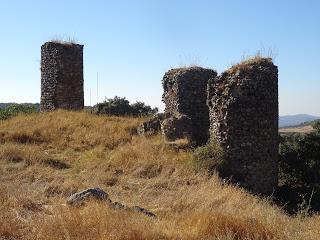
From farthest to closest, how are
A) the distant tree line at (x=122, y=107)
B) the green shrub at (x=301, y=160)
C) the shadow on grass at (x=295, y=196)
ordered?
the distant tree line at (x=122, y=107)
the green shrub at (x=301, y=160)
the shadow on grass at (x=295, y=196)

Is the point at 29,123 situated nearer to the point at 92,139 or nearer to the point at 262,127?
the point at 92,139

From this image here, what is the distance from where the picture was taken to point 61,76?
21.8 m

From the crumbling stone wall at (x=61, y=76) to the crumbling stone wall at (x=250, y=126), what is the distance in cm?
1082

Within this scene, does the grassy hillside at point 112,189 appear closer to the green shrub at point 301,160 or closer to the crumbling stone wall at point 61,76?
the crumbling stone wall at point 61,76

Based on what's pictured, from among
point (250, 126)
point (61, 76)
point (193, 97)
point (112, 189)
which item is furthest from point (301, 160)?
point (61, 76)

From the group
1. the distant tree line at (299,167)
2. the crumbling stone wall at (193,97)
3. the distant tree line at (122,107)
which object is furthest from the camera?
the distant tree line at (122,107)

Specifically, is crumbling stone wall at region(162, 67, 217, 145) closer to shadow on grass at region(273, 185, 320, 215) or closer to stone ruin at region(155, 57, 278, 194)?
stone ruin at region(155, 57, 278, 194)

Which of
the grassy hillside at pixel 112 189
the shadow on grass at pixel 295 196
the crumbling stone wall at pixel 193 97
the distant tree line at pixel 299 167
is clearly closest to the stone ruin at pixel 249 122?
the shadow on grass at pixel 295 196

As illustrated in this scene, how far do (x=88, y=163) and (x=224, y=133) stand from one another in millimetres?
3770

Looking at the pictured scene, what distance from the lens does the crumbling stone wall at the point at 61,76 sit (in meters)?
21.8

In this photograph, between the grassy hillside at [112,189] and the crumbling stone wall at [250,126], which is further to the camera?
the crumbling stone wall at [250,126]

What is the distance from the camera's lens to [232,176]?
40.5 feet

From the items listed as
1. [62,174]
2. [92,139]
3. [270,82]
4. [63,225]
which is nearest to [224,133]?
[270,82]

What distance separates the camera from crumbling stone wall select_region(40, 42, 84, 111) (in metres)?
21.8
